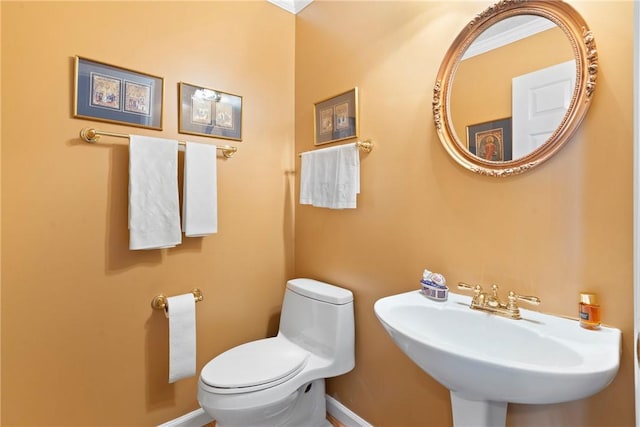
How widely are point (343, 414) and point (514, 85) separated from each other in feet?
5.69

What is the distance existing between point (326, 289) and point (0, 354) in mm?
1333

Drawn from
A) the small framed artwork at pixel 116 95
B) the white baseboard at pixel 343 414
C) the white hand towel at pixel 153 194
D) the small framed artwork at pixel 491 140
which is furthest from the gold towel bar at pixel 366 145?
the white baseboard at pixel 343 414

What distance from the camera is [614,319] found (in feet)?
3.01

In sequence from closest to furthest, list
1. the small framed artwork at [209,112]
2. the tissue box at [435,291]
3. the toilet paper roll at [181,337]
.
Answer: the tissue box at [435,291], the toilet paper roll at [181,337], the small framed artwork at [209,112]

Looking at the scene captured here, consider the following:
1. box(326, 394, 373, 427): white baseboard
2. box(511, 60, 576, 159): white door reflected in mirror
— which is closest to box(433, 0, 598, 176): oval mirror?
box(511, 60, 576, 159): white door reflected in mirror

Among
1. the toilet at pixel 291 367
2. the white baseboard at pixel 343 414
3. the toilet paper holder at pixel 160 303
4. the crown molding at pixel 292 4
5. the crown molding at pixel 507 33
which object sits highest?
the crown molding at pixel 292 4

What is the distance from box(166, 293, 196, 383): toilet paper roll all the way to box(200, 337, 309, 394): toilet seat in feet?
0.47

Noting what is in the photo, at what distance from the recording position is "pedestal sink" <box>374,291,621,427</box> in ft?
2.41

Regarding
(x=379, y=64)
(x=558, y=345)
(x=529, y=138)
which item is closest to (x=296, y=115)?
(x=379, y=64)

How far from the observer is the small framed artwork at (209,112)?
5.29ft

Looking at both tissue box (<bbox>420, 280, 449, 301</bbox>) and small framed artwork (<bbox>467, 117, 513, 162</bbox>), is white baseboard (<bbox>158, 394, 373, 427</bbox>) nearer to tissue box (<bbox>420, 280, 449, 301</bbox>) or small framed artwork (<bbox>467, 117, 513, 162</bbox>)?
tissue box (<bbox>420, 280, 449, 301</bbox>)

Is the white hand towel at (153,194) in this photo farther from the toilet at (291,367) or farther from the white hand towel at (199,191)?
the toilet at (291,367)

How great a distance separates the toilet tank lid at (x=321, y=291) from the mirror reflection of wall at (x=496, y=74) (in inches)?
35.4

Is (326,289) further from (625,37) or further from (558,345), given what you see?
(625,37)
